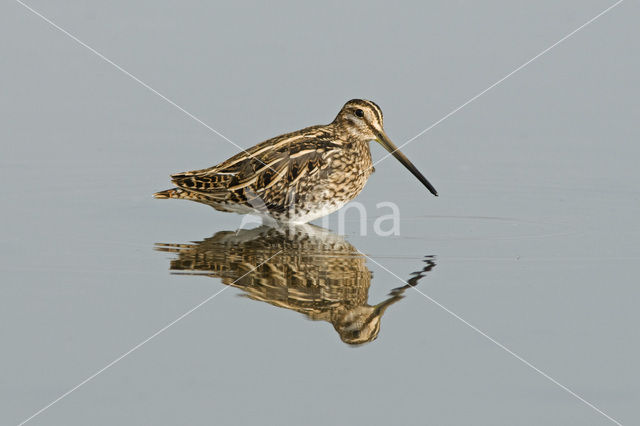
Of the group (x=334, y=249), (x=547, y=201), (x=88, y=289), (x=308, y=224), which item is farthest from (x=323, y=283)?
(x=547, y=201)

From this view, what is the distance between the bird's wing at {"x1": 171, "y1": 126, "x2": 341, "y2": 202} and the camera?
1160 centimetres

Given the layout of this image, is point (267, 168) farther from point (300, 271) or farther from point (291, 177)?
point (300, 271)

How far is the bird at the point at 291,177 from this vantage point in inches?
455

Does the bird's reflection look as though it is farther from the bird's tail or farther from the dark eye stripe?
the dark eye stripe

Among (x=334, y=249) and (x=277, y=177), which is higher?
(x=277, y=177)

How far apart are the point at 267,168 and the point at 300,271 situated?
246cm

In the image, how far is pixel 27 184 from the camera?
41.7 feet

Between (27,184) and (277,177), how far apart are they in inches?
135

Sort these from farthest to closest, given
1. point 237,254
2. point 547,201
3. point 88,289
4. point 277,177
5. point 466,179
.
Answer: point 466,179 < point 547,201 < point 277,177 < point 237,254 < point 88,289

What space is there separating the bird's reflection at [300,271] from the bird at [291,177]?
356 millimetres

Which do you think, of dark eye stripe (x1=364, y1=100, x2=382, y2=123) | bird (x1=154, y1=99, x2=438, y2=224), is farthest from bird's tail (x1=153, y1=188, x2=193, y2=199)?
dark eye stripe (x1=364, y1=100, x2=382, y2=123)

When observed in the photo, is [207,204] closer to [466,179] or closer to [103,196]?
[103,196]

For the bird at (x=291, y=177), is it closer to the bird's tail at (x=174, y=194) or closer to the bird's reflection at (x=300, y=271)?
the bird's tail at (x=174, y=194)

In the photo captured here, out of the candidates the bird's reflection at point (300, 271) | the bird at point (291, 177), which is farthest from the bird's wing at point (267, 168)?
the bird's reflection at point (300, 271)
